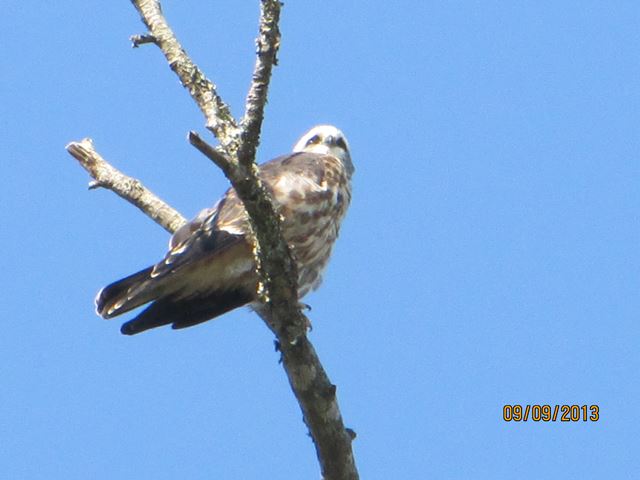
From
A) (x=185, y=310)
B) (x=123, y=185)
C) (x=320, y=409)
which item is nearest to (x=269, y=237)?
(x=320, y=409)

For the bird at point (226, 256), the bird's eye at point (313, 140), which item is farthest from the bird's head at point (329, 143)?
the bird at point (226, 256)

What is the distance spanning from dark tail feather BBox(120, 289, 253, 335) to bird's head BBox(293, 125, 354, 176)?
1860mm

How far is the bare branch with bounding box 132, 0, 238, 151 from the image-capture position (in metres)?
4.43

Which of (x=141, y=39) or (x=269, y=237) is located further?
(x=141, y=39)

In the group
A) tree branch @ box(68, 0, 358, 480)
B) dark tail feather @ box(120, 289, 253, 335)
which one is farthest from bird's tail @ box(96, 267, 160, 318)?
tree branch @ box(68, 0, 358, 480)

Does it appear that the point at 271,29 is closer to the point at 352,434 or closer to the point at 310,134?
the point at 352,434

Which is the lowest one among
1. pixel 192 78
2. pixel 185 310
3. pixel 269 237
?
pixel 269 237

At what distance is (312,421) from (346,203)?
1849 millimetres

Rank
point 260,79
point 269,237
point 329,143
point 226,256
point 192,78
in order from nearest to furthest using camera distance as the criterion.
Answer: point 260,79 < point 269,237 < point 192,78 < point 226,256 < point 329,143

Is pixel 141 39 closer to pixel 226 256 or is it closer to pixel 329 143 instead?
pixel 226 256

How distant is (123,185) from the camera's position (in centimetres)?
646

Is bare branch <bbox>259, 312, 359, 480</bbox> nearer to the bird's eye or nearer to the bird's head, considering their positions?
the bird's head

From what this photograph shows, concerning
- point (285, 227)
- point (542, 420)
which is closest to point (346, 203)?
point (285, 227)

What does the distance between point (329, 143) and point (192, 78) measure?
2.48 metres
